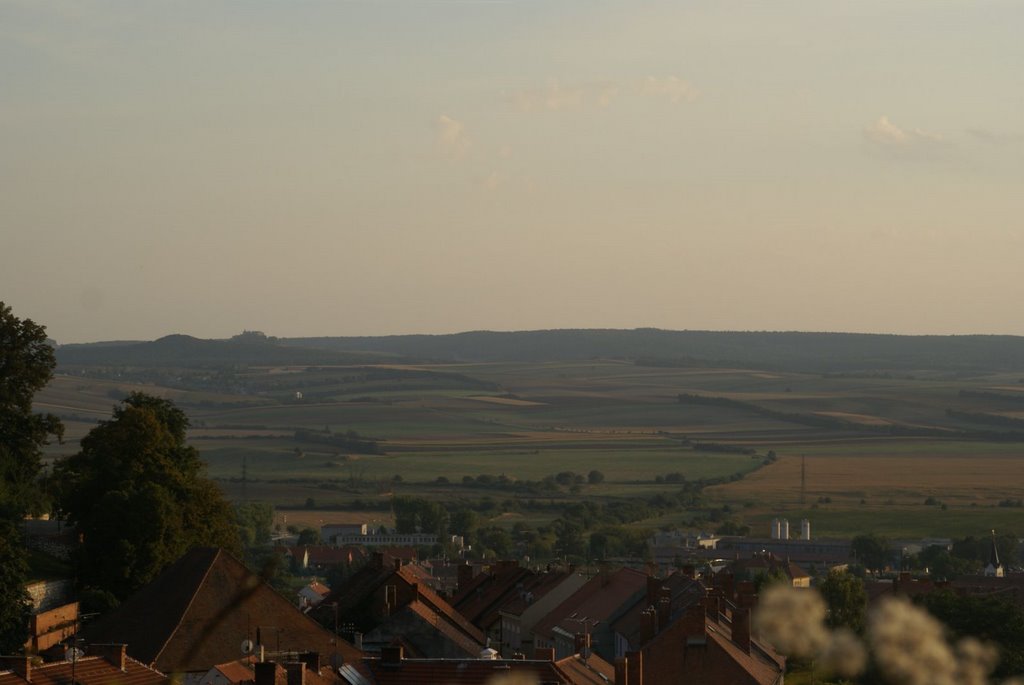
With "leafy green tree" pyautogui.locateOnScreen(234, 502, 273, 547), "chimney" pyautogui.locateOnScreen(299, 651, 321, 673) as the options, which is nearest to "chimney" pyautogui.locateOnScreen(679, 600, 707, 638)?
"chimney" pyautogui.locateOnScreen(299, 651, 321, 673)

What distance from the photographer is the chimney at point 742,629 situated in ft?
137

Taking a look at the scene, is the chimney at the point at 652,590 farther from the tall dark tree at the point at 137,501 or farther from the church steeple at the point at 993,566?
the church steeple at the point at 993,566

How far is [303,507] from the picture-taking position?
184250 mm

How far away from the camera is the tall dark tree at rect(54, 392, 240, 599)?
170ft

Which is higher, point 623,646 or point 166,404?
point 166,404

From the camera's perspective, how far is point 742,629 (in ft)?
139

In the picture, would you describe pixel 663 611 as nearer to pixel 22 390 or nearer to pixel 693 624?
pixel 693 624

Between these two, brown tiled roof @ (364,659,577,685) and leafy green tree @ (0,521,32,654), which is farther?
leafy green tree @ (0,521,32,654)

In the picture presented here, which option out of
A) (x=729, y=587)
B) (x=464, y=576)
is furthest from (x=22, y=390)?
(x=729, y=587)

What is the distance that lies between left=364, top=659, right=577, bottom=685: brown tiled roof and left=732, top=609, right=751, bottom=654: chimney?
9.86 meters

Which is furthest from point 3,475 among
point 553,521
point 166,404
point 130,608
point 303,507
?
point 303,507

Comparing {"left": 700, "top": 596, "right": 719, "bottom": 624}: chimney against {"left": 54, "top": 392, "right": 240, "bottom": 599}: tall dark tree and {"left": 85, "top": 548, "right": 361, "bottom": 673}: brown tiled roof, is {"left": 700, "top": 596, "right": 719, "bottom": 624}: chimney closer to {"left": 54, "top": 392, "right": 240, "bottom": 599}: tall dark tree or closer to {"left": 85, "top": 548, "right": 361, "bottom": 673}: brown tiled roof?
{"left": 85, "top": 548, "right": 361, "bottom": 673}: brown tiled roof

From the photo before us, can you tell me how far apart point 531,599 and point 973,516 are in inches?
4999

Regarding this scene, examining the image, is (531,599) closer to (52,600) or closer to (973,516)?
(52,600)
